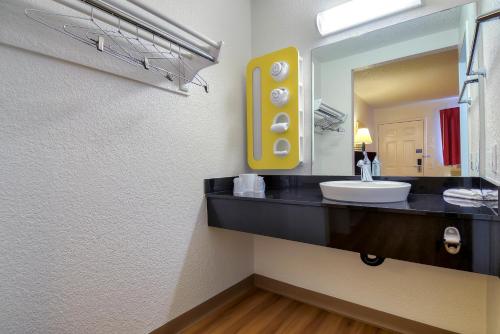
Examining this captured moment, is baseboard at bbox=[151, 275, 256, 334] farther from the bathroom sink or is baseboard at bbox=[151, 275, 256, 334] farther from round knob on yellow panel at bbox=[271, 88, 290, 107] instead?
round knob on yellow panel at bbox=[271, 88, 290, 107]

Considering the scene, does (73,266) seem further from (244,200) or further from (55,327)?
(244,200)

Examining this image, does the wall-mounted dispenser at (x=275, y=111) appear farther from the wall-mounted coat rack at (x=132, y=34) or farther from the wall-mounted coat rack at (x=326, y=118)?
the wall-mounted coat rack at (x=132, y=34)

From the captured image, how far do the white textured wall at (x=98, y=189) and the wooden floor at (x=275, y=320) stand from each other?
17 centimetres

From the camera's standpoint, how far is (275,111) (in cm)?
170

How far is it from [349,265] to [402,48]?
1.30 m

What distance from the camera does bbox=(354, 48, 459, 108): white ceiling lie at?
128 centimetres

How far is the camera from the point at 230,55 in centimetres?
174

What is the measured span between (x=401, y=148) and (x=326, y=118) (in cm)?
49

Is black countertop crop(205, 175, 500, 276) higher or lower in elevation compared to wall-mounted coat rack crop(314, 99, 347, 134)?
lower

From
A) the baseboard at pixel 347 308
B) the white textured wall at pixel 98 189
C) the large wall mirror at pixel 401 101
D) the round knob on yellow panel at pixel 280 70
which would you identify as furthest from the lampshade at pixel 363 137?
the baseboard at pixel 347 308

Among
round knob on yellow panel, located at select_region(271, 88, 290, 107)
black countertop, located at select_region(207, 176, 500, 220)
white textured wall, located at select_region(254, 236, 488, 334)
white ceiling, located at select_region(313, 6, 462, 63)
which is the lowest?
white textured wall, located at select_region(254, 236, 488, 334)

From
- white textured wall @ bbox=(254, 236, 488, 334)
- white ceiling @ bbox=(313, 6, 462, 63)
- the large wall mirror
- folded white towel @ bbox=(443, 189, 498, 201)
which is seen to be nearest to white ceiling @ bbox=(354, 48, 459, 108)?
the large wall mirror

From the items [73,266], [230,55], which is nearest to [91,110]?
[73,266]

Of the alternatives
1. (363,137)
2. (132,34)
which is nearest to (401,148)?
(363,137)
